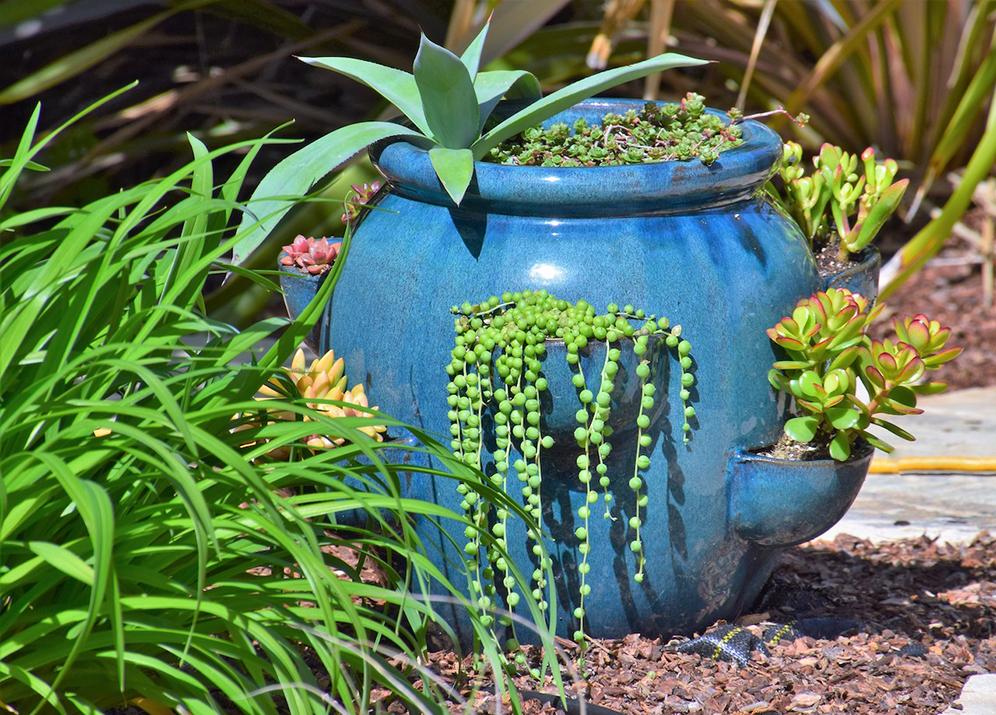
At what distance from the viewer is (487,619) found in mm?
1531

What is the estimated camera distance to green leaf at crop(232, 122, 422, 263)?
157 centimetres

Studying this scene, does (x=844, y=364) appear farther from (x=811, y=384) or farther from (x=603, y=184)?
(x=603, y=184)

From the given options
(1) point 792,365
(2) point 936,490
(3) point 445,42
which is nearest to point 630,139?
(1) point 792,365

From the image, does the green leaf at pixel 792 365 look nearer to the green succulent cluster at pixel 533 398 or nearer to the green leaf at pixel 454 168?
the green succulent cluster at pixel 533 398

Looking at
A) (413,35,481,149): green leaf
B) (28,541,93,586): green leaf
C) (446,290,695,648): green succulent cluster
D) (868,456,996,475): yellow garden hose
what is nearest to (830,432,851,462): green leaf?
(446,290,695,648): green succulent cluster

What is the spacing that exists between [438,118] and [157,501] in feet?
2.02

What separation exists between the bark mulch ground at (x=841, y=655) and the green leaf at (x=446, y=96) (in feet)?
2.33

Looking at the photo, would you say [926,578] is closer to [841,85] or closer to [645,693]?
[645,693]

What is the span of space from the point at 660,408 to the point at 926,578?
29.2 inches

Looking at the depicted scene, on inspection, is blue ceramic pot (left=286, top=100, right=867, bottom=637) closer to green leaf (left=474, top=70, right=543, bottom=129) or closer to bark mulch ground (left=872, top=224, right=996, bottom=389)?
green leaf (left=474, top=70, right=543, bottom=129)

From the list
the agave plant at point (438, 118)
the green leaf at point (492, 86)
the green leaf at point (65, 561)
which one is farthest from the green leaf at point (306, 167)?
the green leaf at point (65, 561)

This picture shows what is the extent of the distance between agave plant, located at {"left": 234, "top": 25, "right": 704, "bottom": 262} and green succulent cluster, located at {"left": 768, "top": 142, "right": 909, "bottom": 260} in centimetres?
37

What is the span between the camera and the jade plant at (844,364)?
1.54 metres

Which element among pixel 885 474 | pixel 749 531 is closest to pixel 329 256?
pixel 749 531
